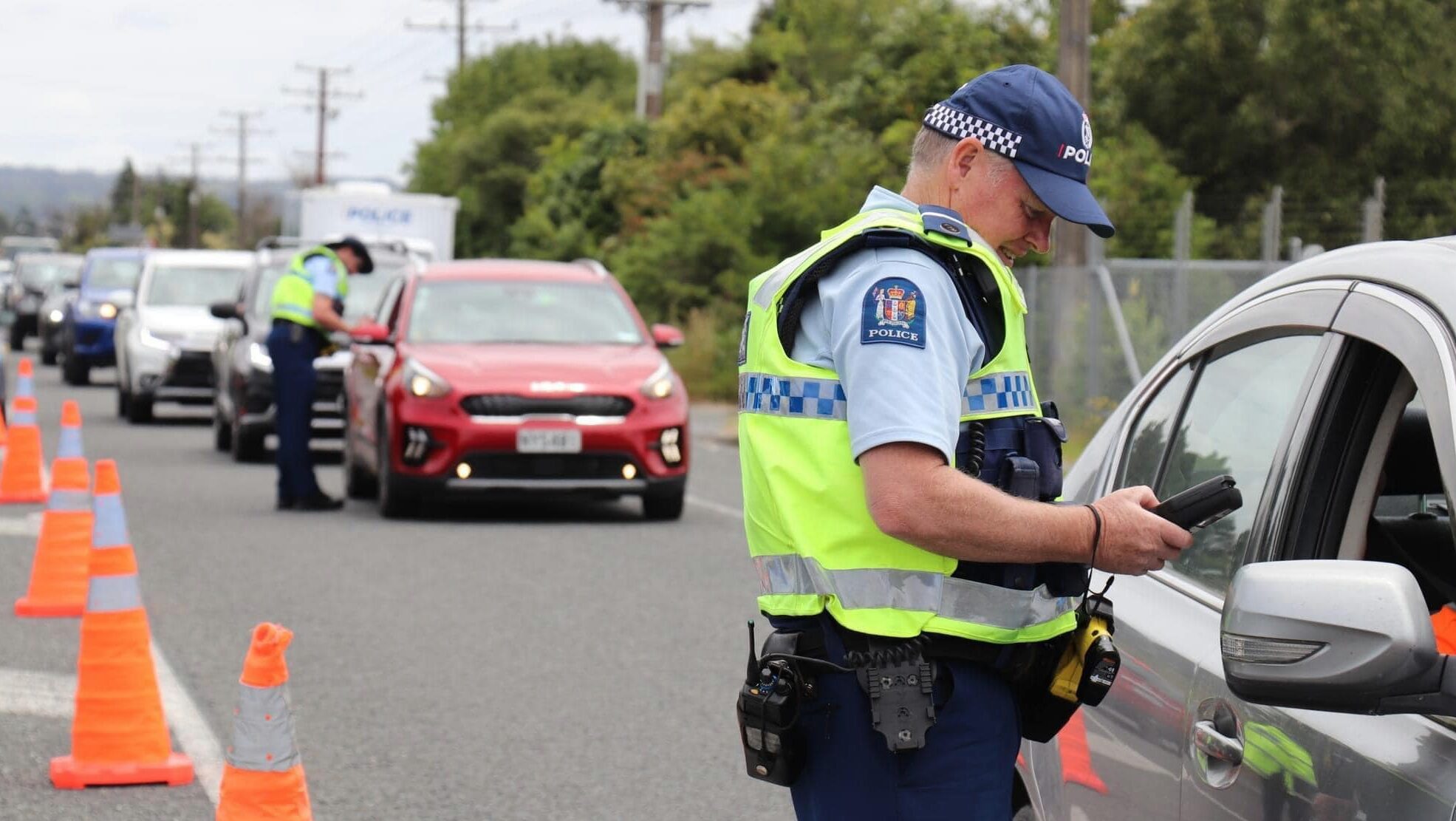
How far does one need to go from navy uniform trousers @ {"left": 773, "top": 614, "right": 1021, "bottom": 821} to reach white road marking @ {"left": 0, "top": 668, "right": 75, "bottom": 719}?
5.11 m

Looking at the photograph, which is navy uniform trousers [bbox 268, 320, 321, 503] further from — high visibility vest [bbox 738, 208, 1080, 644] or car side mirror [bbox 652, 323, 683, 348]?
high visibility vest [bbox 738, 208, 1080, 644]

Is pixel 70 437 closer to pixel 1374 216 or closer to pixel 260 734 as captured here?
pixel 260 734

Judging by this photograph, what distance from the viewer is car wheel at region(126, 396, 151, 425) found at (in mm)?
23953

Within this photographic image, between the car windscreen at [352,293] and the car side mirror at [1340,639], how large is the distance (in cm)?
1721

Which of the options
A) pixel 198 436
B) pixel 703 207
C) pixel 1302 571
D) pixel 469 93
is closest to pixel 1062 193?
pixel 1302 571

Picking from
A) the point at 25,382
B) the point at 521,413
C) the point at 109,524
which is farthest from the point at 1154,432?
the point at 25,382

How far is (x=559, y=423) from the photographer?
1354cm

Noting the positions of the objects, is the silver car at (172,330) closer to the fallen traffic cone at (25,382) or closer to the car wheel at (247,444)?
the car wheel at (247,444)

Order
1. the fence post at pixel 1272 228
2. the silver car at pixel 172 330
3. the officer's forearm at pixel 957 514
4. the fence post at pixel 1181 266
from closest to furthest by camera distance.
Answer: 1. the officer's forearm at pixel 957 514
2. the fence post at pixel 1272 228
3. the fence post at pixel 1181 266
4. the silver car at pixel 172 330

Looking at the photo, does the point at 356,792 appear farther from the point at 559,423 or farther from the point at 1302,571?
the point at 559,423

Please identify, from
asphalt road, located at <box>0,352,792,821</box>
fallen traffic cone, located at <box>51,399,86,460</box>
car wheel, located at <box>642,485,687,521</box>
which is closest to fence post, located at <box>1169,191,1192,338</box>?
asphalt road, located at <box>0,352,792,821</box>

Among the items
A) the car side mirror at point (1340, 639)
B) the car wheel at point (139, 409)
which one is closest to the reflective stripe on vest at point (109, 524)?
the car side mirror at point (1340, 639)

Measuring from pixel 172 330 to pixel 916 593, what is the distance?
70.6 feet

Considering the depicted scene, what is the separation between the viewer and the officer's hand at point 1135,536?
2887 millimetres
